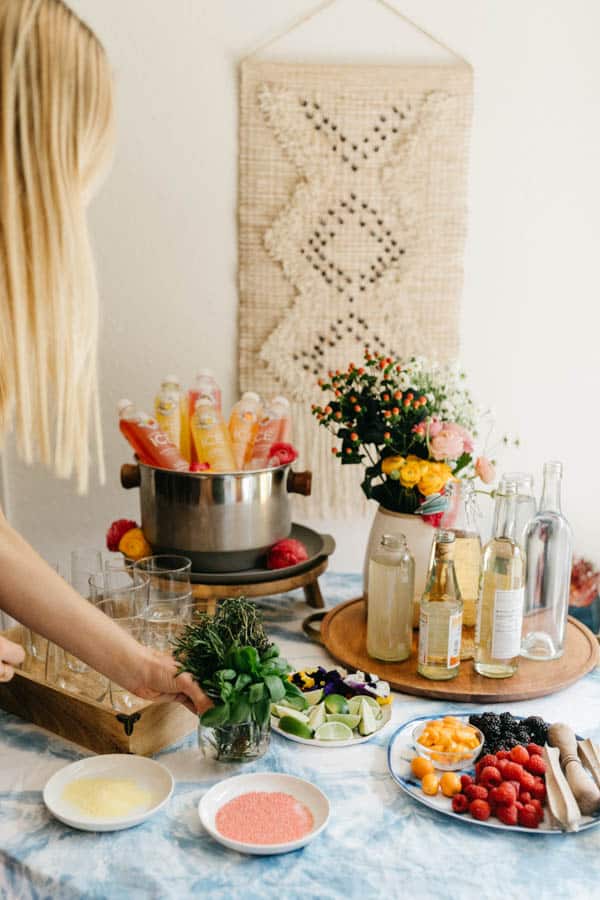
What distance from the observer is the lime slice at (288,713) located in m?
1.19

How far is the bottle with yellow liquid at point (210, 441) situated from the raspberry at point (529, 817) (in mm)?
829

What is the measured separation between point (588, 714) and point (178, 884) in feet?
2.21

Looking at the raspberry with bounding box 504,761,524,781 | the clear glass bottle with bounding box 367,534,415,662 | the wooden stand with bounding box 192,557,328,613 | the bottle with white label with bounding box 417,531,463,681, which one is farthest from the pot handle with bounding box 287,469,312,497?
the raspberry with bounding box 504,761,524,781

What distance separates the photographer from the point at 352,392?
145 centimetres

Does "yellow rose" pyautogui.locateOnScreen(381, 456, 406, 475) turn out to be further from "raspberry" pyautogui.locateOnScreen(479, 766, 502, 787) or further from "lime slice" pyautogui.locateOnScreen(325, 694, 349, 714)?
"raspberry" pyautogui.locateOnScreen(479, 766, 502, 787)

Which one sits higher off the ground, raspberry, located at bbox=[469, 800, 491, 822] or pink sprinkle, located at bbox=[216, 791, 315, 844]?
raspberry, located at bbox=[469, 800, 491, 822]

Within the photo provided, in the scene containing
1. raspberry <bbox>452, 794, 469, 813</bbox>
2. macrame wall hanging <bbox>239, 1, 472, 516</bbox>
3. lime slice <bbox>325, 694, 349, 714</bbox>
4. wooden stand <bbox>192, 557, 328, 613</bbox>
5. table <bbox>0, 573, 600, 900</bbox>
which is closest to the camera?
table <bbox>0, 573, 600, 900</bbox>

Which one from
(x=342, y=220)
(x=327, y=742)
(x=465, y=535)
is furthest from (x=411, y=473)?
(x=342, y=220)

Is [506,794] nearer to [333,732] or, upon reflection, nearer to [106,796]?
[333,732]

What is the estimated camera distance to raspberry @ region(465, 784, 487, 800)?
99 cm

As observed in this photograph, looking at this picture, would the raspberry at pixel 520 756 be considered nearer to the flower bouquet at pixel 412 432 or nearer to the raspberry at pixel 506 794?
the raspberry at pixel 506 794

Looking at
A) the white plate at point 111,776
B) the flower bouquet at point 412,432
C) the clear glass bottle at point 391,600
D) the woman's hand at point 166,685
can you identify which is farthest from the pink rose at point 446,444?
the white plate at point 111,776

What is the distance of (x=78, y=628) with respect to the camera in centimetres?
116

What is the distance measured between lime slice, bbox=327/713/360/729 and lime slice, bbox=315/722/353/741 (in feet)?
0.03
